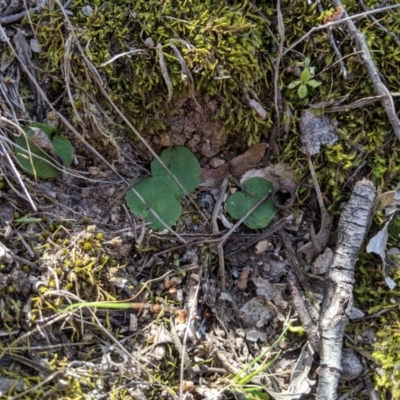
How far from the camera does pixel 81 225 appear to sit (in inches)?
70.8

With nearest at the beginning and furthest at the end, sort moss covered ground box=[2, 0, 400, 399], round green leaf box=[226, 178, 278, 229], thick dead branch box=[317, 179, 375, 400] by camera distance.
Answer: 1. thick dead branch box=[317, 179, 375, 400]
2. moss covered ground box=[2, 0, 400, 399]
3. round green leaf box=[226, 178, 278, 229]

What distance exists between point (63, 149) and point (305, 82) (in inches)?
39.0

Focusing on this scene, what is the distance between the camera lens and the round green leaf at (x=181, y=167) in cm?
198

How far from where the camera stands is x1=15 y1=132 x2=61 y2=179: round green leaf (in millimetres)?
1797

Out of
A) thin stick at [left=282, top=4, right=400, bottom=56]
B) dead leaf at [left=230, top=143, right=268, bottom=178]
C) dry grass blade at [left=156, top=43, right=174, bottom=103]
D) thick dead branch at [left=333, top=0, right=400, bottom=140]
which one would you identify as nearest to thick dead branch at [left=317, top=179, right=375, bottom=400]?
thick dead branch at [left=333, top=0, right=400, bottom=140]

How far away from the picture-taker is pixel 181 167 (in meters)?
2.00

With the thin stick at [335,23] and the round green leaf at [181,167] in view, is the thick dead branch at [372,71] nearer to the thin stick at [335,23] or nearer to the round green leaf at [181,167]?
the thin stick at [335,23]

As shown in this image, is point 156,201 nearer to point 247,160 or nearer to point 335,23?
point 247,160

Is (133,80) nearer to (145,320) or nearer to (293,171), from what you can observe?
(293,171)

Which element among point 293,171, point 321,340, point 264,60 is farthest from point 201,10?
point 321,340

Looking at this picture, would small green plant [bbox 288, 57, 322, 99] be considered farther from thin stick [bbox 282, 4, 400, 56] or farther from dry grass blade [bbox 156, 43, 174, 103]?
dry grass blade [bbox 156, 43, 174, 103]

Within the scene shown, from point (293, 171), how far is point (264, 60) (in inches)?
18.2

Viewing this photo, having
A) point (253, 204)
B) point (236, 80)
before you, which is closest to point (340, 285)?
point (253, 204)

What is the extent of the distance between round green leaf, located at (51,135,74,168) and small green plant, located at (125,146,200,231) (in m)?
0.27
